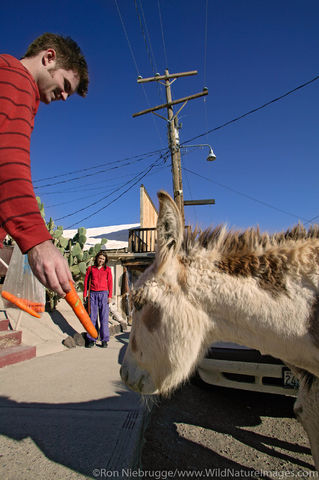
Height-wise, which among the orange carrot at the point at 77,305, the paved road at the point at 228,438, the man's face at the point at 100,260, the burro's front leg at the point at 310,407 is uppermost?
the man's face at the point at 100,260

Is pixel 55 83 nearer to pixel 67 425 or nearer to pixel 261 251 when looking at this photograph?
pixel 261 251

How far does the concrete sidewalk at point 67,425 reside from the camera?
1729 mm

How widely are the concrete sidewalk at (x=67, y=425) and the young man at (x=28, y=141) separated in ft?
4.62

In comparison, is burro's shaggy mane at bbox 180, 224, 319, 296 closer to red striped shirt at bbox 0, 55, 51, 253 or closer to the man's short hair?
red striped shirt at bbox 0, 55, 51, 253

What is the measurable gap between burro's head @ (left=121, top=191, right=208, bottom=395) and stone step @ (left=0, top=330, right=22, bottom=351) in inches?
170

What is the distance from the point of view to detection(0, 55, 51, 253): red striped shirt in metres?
1.04

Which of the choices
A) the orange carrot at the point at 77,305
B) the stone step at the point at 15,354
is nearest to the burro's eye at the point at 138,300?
the orange carrot at the point at 77,305

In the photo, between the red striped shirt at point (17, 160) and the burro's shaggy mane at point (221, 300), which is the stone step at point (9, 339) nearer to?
the burro's shaggy mane at point (221, 300)

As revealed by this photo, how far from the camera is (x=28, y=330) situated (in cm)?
657

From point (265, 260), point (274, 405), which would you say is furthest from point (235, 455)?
point (265, 260)

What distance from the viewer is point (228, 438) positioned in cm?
283

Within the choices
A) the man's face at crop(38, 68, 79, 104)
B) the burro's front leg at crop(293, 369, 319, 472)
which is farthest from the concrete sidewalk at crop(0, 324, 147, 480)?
the man's face at crop(38, 68, 79, 104)

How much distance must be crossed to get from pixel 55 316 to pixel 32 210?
8031 millimetres

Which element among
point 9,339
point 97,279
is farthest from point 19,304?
point 97,279
